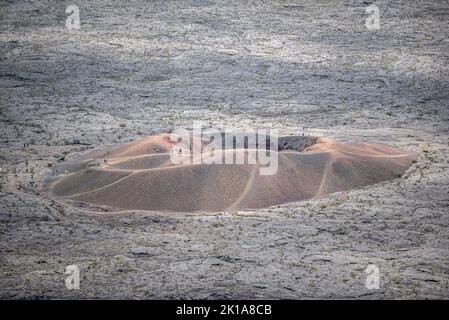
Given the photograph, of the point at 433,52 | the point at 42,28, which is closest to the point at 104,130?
the point at 42,28

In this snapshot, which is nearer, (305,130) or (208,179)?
(208,179)

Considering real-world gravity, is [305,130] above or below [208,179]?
above

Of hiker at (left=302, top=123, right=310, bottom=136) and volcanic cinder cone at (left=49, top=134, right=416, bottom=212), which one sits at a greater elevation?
hiker at (left=302, top=123, right=310, bottom=136)

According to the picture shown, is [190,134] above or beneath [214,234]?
above

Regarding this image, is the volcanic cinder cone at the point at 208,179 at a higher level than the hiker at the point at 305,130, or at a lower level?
lower

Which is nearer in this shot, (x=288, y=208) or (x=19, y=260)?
(x=19, y=260)

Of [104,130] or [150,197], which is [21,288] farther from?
[104,130]

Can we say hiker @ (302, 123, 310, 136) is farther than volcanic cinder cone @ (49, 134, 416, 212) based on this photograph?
Yes

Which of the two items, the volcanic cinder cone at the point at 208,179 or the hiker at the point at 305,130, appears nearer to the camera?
the volcanic cinder cone at the point at 208,179
